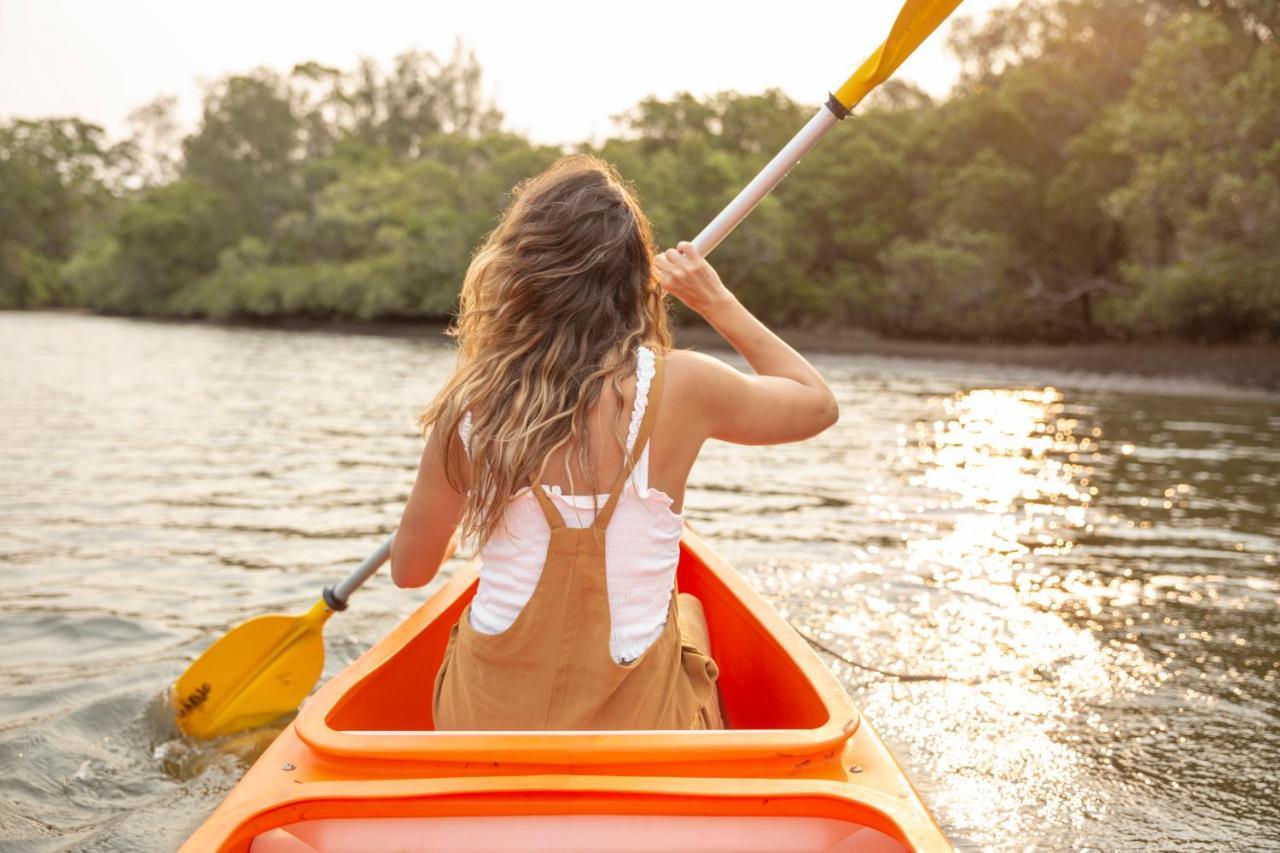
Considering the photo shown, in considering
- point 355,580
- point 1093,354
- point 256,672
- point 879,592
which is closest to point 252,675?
point 256,672

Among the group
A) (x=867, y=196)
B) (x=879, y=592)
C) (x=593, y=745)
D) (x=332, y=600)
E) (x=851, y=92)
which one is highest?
(x=867, y=196)

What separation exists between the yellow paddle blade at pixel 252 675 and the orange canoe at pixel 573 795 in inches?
74.2

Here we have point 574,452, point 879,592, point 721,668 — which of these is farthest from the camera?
point 879,592

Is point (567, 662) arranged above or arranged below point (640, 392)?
below

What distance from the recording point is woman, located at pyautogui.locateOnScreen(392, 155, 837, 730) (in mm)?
1947

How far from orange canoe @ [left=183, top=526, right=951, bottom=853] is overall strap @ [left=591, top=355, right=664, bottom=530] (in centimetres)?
36

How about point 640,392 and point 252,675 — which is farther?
point 252,675

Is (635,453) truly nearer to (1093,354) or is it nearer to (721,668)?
(721,668)

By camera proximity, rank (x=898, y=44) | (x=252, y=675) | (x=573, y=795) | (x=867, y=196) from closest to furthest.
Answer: (x=573, y=795) < (x=898, y=44) < (x=252, y=675) < (x=867, y=196)

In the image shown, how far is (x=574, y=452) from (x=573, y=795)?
56cm

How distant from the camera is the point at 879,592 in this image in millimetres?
5426

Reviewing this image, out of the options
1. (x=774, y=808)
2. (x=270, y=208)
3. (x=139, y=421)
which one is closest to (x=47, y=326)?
(x=270, y=208)

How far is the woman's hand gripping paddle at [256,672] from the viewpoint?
3.68 metres

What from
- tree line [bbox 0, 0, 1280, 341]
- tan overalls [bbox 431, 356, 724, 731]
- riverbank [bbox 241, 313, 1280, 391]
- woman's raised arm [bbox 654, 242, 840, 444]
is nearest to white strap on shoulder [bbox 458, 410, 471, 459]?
tan overalls [bbox 431, 356, 724, 731]
